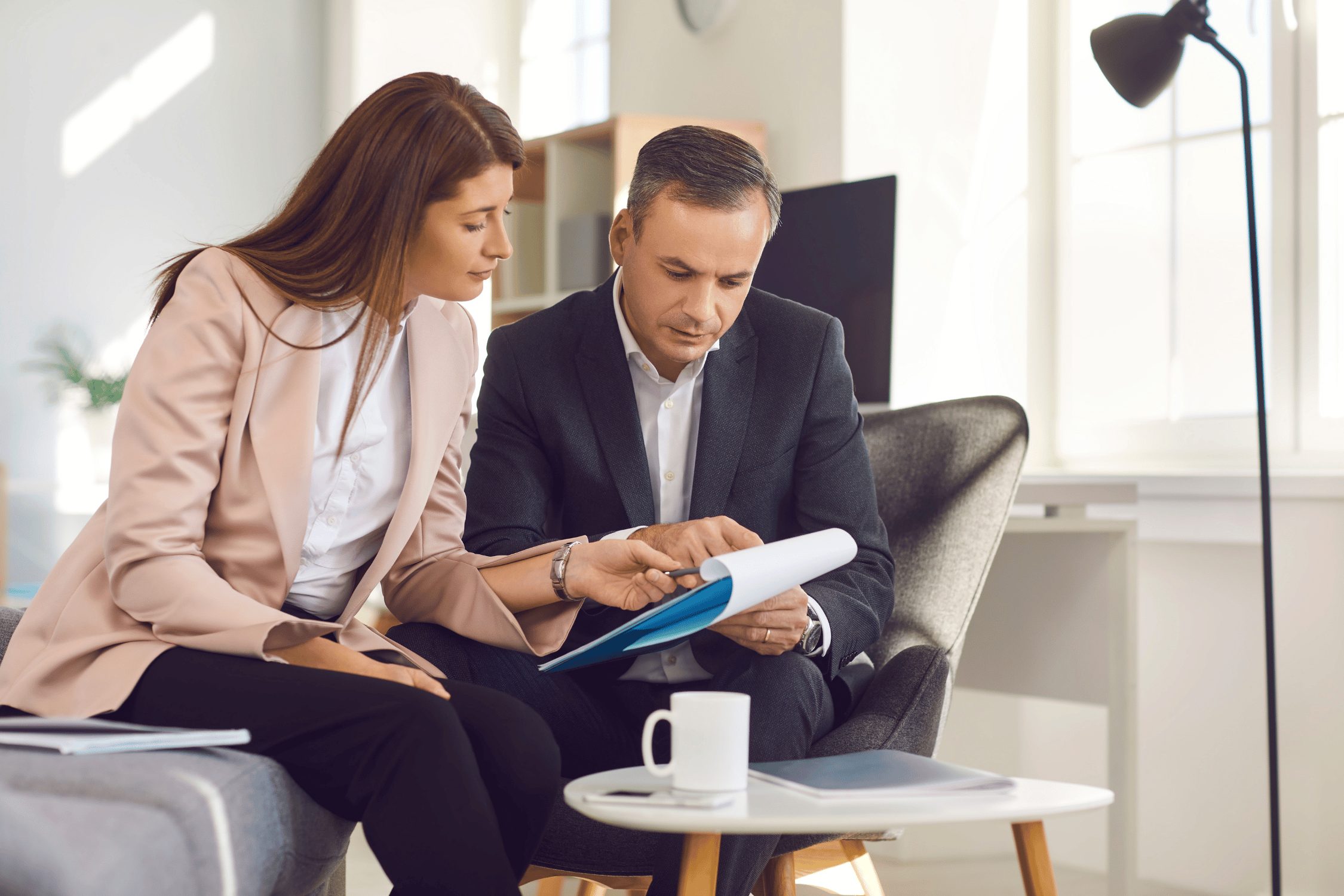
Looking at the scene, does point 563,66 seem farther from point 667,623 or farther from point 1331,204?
point 667,623

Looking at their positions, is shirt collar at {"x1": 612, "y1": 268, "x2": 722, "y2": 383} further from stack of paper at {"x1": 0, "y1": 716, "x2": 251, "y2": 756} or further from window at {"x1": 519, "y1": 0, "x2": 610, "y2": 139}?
window at {"x1": 519, "y1": 0, "x2": 610, "y2": 139}

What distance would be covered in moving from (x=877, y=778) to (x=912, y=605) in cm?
73

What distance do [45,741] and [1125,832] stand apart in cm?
179

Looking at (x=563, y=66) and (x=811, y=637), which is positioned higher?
(x=563, y=66)

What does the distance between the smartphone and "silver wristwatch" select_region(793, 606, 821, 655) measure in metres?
0.41

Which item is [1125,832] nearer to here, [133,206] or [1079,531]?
[1079,531]

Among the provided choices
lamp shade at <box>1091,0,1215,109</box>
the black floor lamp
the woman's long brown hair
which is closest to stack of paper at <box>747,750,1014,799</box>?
the woman's long brown hair

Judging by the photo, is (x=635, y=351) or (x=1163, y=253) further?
(x=1163, y=253)

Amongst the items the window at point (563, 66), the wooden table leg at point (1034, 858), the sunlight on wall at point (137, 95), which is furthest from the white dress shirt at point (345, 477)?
the sunlight on wall at point (137, 95)

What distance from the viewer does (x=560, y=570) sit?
4.42ft

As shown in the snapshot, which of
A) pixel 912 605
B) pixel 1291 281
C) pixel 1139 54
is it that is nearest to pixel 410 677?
pixel 912 605

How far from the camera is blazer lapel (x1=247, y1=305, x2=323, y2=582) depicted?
3.85 feet

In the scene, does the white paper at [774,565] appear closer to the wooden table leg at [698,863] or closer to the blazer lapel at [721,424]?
the wooden table leg at [698,863]

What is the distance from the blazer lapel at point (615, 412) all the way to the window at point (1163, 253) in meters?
1.52
